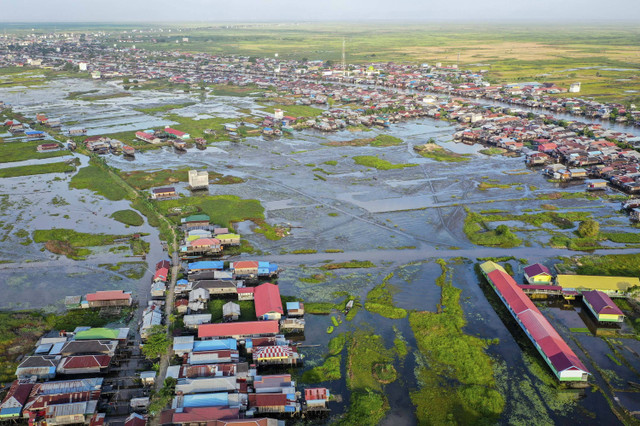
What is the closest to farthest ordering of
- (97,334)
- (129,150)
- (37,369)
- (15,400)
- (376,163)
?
(15,400) → (37,369) → (97,334) → (376,163) → (129,150)

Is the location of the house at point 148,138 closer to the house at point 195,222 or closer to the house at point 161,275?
the house at point 195,222

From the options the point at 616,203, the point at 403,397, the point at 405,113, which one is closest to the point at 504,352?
the point at 403,397

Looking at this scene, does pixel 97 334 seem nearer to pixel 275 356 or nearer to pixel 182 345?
pixel 182 345

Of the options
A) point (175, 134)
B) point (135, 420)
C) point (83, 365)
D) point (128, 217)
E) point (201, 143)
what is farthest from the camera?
point (175, 134)

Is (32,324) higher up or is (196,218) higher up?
(196,218)

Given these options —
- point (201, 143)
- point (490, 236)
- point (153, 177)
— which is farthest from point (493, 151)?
point (153, 177)

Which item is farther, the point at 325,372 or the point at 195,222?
the point at 195,222
